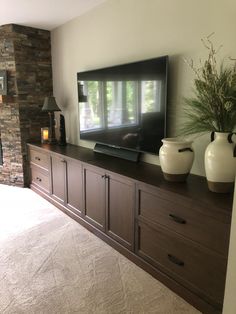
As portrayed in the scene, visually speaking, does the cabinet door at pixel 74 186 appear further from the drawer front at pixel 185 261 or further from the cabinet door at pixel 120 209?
the drawer front at pixel 185 261

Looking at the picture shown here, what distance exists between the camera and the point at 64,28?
351cm

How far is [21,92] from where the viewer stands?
3.73 meters

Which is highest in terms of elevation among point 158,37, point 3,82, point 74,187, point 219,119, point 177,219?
point 158,37

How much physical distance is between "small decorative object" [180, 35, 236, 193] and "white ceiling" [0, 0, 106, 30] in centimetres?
195

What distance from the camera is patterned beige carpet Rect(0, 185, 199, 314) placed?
165 cm

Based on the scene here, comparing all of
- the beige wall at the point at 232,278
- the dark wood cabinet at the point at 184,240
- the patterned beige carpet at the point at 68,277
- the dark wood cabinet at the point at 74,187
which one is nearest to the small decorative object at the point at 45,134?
the dark wood cabinet at the point at 74,187

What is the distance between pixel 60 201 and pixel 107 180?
1135 mm

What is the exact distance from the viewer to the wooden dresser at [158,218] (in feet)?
4.91

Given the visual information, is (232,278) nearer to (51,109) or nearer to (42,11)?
(51,109)

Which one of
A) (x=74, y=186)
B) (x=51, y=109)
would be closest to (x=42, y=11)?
(x=51, y=109)

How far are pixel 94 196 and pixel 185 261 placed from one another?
3.70 feet

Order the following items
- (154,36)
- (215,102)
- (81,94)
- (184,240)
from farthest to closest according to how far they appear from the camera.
A: (81,94) < (154,36) < (184,240) < (215,102)

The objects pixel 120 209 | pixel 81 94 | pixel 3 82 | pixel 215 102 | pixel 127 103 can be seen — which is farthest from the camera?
pixel 3 82

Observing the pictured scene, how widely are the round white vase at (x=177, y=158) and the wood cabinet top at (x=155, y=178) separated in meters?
0.07
